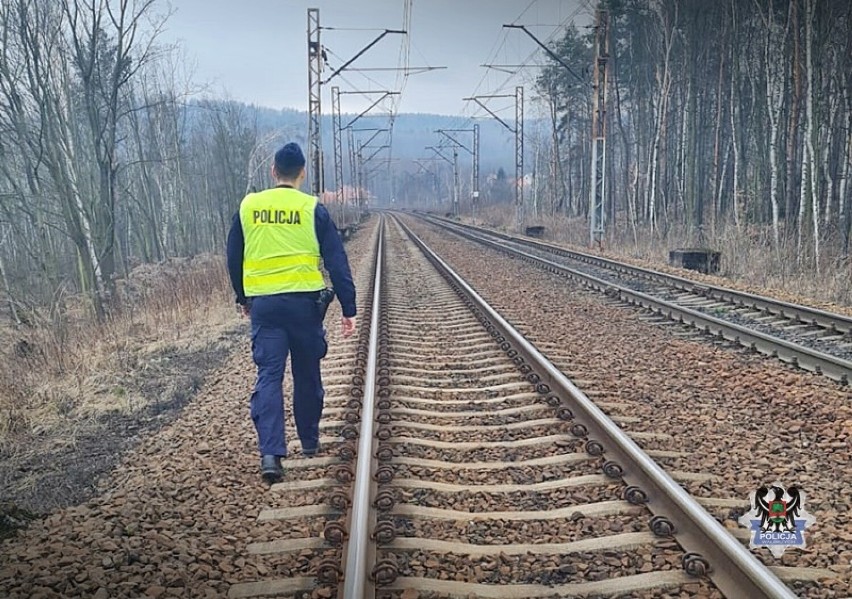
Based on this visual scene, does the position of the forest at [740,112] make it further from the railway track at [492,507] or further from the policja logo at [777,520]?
the policja logo at [777,520]

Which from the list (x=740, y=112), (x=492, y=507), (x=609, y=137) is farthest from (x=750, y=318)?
(x=609, y=137)

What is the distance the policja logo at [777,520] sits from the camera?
3041mm

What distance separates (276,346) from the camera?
13.6 feet

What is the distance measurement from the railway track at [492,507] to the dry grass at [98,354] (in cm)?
264

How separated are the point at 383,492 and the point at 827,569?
213 cm

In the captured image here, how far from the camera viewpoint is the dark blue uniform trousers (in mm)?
4090

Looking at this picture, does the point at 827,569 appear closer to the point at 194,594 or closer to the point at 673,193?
the point at 194,594

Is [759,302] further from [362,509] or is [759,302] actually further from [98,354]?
[98,354]

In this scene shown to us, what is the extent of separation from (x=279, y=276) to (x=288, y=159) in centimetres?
76

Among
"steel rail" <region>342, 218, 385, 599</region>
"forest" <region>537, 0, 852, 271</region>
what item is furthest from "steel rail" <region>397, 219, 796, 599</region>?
"forest" <region>537, 0, 852, 271</region>

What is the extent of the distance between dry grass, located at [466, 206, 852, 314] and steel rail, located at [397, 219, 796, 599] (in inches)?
264

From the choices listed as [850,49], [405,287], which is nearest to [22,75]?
[405,287]

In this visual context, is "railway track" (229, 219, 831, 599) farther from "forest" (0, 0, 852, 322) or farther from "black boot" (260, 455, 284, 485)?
Result: "forest" (0, 0, 852, 322)

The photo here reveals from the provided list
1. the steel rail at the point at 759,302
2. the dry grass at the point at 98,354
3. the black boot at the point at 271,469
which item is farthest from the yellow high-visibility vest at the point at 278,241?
the steel rail at the point at 759,302
